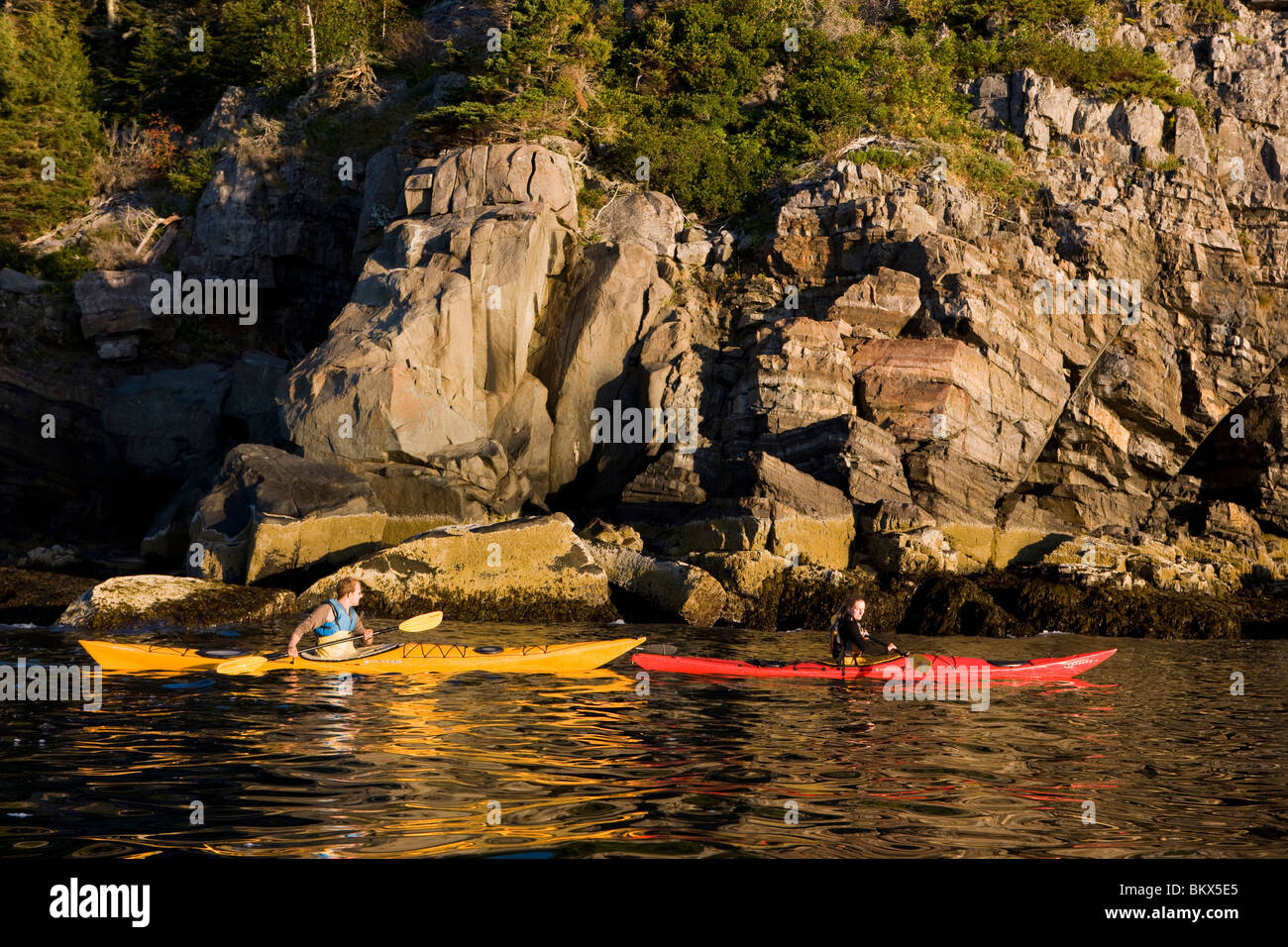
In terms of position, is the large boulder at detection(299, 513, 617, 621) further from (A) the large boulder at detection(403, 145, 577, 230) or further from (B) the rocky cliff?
(A) the large boulder at detection(403, 145, 577, 230)

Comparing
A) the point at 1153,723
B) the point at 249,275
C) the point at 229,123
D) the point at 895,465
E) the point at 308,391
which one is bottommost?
the point at 1153,723

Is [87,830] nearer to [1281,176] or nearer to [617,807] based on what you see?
[617,807]

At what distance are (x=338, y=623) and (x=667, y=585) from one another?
6765 millimetres

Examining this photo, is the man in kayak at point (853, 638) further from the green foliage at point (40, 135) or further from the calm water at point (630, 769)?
the green foliage at point (40, 135)

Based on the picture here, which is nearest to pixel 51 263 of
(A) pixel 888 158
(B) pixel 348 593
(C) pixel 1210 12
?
(B) pixel 348 593

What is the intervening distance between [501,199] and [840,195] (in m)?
8.83

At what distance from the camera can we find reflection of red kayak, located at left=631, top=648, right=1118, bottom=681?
43.3ft

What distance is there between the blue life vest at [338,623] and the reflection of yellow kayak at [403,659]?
34 centimetres

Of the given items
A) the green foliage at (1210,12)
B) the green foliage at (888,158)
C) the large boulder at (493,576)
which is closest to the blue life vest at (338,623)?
the large boulder at (493,576)

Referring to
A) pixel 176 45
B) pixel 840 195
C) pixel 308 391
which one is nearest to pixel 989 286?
pixel 840 195

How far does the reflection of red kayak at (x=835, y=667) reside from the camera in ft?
43.3

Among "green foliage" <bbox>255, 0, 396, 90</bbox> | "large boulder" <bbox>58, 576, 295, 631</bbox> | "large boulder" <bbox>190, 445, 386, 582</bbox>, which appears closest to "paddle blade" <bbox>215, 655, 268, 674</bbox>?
"large boulder" <bbox>58, 576, 295, 631</bbox>

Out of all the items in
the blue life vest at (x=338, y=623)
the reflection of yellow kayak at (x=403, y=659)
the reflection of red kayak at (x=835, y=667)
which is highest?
the blue life vest at (x=338, y=623)

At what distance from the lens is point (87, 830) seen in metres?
6.06
